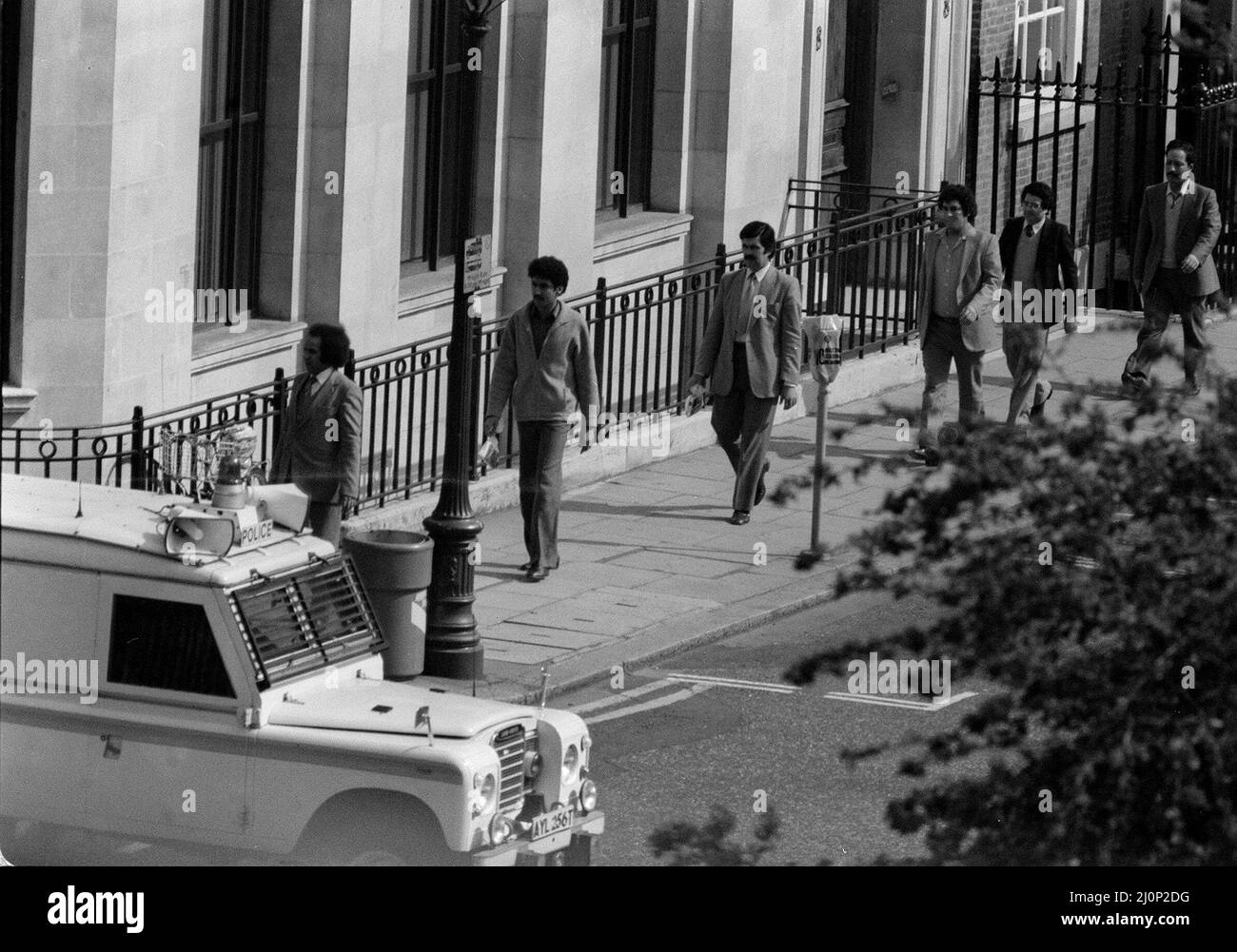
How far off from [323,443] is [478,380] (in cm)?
161

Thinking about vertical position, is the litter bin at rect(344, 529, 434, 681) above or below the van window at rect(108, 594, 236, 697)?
below

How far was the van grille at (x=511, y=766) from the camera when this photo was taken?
9453mm

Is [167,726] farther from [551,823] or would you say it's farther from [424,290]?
[424,290]

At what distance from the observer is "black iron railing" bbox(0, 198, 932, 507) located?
1439cm

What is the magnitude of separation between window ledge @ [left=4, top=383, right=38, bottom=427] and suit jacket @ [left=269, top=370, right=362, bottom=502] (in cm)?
235

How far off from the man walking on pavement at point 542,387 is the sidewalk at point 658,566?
Result: 0.45m

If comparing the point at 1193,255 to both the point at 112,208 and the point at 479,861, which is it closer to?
the point at 112,208

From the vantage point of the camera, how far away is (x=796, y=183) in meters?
22.7

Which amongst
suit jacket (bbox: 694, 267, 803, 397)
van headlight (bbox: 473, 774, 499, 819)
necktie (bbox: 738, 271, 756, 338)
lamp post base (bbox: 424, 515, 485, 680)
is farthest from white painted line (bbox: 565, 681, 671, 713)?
van headlight (bbox: 473, 774, 499, 819)

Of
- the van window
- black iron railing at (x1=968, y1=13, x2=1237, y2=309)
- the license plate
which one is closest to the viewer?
the van window

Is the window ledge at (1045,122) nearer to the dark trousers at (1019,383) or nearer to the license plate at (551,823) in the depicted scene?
Result: the dark trousers at (1019,383)

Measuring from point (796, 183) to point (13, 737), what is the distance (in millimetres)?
14269

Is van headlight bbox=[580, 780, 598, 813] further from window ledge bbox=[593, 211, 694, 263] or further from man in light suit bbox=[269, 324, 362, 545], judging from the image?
window ledge bbox=[593, 211, 694, 263]
